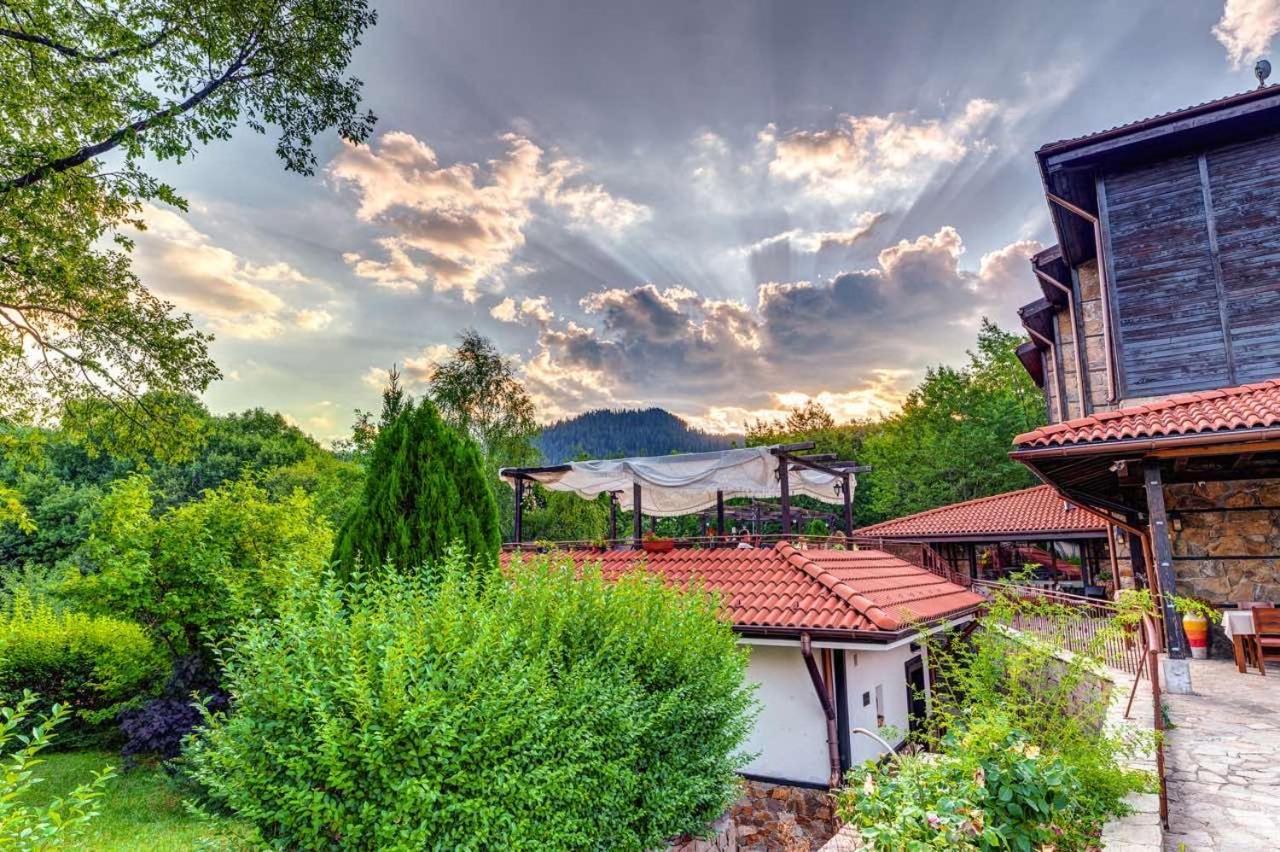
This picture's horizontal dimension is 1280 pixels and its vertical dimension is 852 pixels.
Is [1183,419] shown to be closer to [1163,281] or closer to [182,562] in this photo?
[1163,281]

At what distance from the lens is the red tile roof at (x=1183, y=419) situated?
6.34m

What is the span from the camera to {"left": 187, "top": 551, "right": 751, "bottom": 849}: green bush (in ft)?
9.01

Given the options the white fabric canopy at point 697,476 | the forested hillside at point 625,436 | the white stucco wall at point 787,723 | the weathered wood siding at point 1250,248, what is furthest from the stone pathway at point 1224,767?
the forested hillside at point 625,436

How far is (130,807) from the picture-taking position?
7086 mm

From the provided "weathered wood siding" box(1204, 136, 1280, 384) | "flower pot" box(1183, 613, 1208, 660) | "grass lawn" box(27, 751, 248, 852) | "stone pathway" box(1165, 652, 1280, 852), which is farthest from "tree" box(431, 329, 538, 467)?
"stone pathway" box(1165, 652, 1280, 852)

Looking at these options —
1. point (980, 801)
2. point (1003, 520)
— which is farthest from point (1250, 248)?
point (1003, 520)

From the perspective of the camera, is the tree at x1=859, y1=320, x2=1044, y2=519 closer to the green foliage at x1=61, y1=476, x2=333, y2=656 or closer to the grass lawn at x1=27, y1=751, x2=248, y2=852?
the green foliage at x1=61, y1=476, x2=333, y2=656

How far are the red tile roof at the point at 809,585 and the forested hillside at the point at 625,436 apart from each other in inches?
1227

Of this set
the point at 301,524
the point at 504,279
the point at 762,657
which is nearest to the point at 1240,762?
the point at 762,657

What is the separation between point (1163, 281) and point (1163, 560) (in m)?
4.98

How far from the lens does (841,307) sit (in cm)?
2294

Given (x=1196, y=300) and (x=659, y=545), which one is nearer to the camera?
(x=1196, y=300)

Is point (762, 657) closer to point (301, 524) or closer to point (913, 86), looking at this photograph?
point (301, 524)

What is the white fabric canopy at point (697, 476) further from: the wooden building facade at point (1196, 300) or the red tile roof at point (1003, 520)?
the red tile roof at point (1003, 520)
